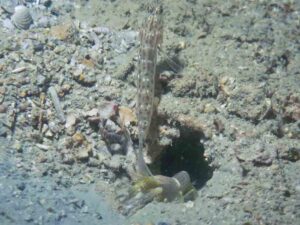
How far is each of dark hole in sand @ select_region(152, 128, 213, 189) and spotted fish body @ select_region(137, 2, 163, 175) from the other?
52 centimetres

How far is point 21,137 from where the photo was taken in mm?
3934

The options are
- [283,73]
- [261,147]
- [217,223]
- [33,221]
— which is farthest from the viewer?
[283,73]

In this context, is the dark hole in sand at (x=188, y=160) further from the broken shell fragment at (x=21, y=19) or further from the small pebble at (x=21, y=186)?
the broken shell fragment at (x=21, y=19)

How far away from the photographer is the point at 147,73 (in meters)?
4.33

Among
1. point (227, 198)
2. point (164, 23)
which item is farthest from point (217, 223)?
point (164, 23)

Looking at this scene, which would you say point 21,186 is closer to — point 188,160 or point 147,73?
point 147,73

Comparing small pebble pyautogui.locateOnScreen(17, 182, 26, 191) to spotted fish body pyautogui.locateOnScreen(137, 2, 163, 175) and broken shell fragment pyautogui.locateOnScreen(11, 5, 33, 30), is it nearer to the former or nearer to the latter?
spotted fish body pyautogui.locateOnScreen(137, 2, 163, 175)

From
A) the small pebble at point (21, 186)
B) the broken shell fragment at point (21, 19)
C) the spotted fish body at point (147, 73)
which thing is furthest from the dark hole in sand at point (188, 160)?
the broken shell fragment at point (21, 19)

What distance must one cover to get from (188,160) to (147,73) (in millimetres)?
1319

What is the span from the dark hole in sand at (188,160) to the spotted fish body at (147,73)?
52 centimetres

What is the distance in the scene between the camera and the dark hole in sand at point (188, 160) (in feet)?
15.1

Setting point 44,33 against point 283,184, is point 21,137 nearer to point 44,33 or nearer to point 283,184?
point 44,33

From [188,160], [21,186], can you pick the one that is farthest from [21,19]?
[188,160]

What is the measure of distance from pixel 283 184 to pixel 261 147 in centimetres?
41
